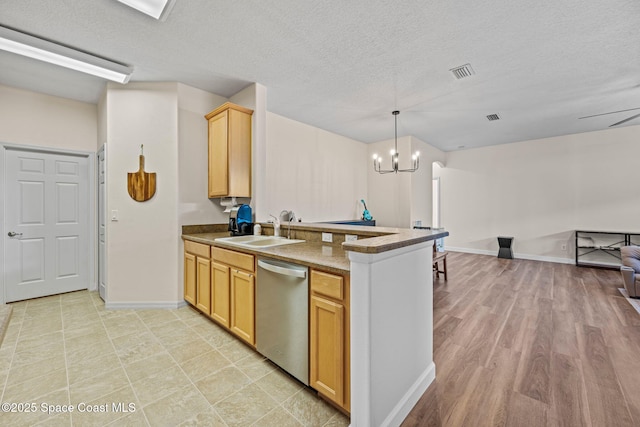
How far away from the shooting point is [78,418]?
5.19ft

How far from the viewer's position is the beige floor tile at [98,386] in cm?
176

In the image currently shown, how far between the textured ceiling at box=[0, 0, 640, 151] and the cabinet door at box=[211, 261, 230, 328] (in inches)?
85.3

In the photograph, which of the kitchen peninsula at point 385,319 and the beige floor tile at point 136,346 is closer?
the kitchen peninsula at point 385,319

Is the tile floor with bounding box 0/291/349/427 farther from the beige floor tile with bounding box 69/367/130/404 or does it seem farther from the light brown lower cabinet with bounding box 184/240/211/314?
the light brown lower cabinet with bounding box 184/240/211/314

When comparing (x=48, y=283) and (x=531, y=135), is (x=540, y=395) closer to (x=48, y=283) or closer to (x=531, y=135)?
(x=48, y=283)

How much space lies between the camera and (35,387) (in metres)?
1.84

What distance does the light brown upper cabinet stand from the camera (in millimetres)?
3203

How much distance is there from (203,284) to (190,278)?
38 centimetres

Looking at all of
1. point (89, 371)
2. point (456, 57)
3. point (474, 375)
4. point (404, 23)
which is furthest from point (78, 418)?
point (456, 57)

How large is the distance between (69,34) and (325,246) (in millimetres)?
2950

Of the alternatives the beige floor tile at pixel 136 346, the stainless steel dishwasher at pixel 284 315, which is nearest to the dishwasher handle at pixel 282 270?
the stainless steel dishwasher at pixel 284 315

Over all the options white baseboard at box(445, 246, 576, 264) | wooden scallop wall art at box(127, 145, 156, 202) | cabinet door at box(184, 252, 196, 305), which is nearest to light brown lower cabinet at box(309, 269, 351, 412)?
cabinet door at box(184, 252, 196, 305)

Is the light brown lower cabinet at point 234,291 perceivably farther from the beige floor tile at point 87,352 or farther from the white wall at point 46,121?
the white wall at point 46,121

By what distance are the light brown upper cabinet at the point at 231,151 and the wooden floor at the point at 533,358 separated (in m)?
2.72
